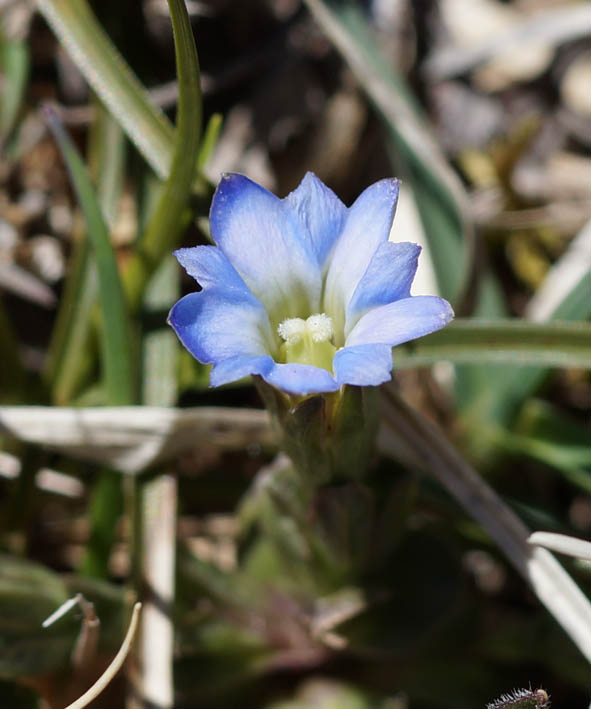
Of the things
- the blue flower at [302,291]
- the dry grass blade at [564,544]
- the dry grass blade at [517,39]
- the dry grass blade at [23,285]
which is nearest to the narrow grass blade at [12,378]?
the dry grass blade at [23,285]

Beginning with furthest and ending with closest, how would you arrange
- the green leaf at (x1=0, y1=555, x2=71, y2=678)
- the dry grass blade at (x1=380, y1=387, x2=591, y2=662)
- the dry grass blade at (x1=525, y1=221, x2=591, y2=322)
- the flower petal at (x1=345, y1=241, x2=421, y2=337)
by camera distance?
the dry grass blade at (x1=525, y1=221, x2=591, y2=322) → the green leaf at (x1=0, y1=555, x2=71, y2=678) → the dry grass blade at (x1=380, y1=387, x2=591, y2=662) → the flower petal at (x1=345, y1=241, x2=421, y2=337)

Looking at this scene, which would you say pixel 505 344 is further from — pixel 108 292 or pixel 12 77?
pixel 12 77

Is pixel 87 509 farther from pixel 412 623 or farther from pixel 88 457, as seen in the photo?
pixel 412 623

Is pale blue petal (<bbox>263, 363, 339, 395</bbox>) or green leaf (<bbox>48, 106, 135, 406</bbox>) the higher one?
green leaf (<bbox>48, 106, 135, 406</bbox>)

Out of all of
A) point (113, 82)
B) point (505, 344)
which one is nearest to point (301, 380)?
point (505, 344)

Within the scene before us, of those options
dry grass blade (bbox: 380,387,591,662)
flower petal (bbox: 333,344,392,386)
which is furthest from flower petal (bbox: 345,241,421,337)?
dry grass blade (bbox: 380,387,591,662)

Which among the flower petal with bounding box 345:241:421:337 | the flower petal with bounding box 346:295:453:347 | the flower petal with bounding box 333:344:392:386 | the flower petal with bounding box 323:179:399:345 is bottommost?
the flower petal with bounding box 333:344:392:386

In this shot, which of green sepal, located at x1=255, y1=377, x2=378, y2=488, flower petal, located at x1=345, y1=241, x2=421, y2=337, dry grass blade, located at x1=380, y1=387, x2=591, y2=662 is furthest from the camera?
dry grass blade, located at x1=380, y1=387, x2=591, y2=662

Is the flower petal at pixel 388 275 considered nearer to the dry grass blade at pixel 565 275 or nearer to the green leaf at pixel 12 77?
the dry grass blade at pixel 565 275

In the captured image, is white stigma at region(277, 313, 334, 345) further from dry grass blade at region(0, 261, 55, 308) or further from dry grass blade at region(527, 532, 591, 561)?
dry grass blade at region(0, 261, 55, 308)

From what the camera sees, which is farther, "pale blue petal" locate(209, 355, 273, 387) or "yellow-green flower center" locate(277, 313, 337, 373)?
"yellow-green flower center" locate(277, 313, 337, 373)
